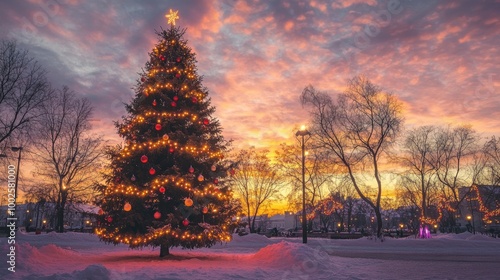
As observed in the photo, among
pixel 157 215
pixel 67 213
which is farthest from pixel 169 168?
pixel 67 213

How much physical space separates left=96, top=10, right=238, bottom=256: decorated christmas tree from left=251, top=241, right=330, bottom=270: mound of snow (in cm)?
203

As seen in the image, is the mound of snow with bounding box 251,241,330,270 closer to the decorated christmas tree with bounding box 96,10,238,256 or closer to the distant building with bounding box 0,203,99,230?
the decorated christmas tree with bounding box 96,10,238,256

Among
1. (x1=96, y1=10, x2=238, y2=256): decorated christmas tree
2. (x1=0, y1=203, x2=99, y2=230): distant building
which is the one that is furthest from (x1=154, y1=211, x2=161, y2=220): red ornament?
(x1=0, y1=203, x2=99, y2=230): distant building

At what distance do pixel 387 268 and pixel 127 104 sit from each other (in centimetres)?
1281

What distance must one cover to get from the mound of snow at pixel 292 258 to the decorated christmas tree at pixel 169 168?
203 centimetres

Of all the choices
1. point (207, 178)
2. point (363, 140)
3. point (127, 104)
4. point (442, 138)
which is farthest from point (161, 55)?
point (442, 138)

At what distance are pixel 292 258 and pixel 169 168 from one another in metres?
6.05

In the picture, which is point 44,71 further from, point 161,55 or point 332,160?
point 332,160

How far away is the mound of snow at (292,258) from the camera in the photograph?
1248 cm

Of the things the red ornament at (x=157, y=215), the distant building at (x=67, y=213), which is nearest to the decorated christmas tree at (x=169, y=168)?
the red ornament at (x=157, y=215)

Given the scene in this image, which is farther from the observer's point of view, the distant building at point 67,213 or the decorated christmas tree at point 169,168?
the distant building at point 67,213

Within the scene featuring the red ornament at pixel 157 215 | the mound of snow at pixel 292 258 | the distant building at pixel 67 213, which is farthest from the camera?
the distant building at pixel 67 213

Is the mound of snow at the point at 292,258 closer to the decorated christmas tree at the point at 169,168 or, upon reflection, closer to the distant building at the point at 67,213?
the decorated christmas tree at the point at 169,168

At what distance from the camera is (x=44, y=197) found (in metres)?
41.3
